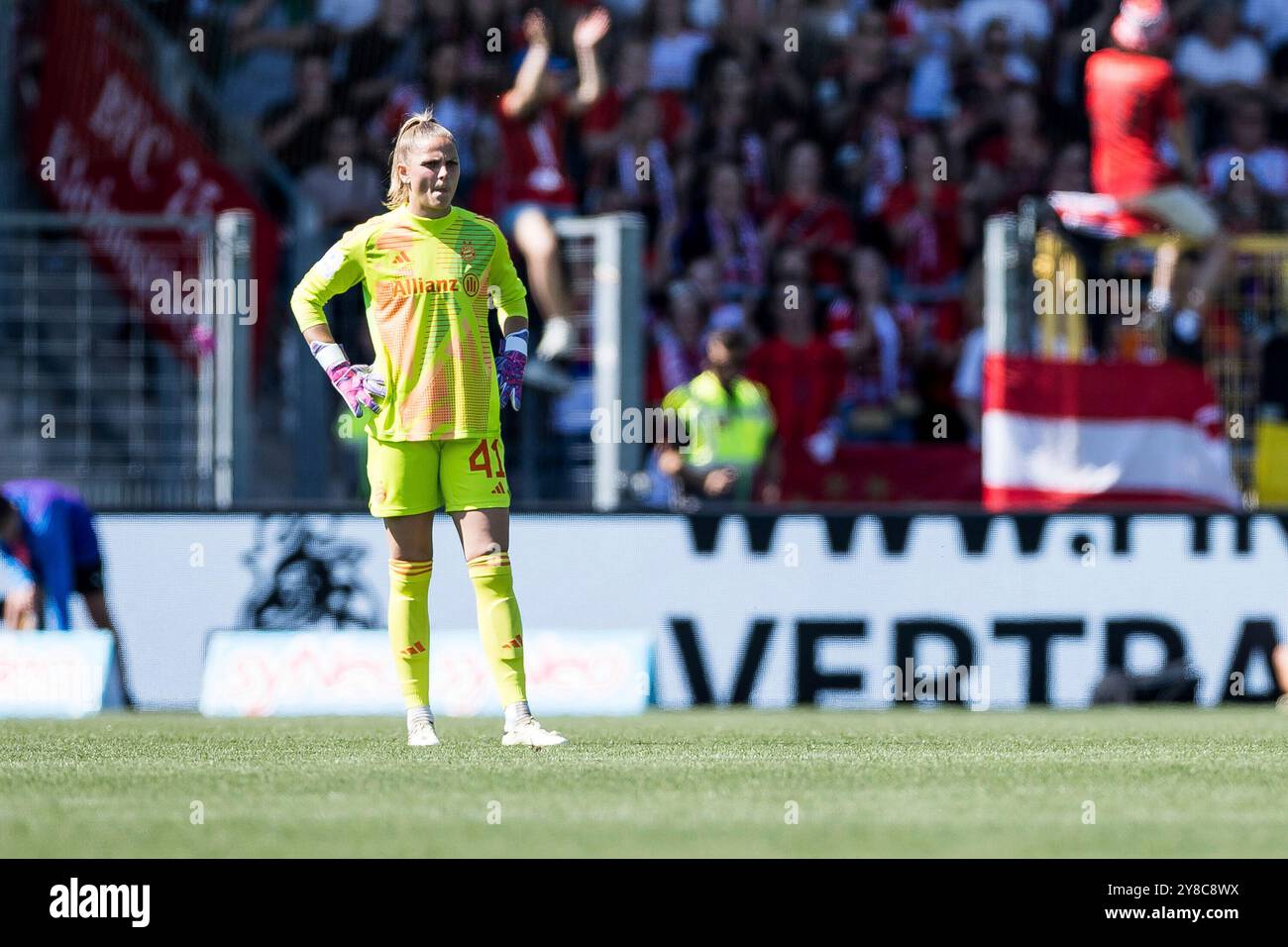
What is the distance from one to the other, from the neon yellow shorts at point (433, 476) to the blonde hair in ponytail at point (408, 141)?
A: 87 cm

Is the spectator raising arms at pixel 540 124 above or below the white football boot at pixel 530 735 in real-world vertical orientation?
above

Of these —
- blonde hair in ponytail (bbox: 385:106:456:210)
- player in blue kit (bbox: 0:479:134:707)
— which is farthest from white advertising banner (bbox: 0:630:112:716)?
blonde hair in ponytail (bbox: 385:106:456:210)

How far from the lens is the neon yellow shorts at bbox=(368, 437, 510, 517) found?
8.03 metres

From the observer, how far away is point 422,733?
8219 mm

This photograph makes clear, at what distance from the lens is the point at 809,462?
45.4 feet

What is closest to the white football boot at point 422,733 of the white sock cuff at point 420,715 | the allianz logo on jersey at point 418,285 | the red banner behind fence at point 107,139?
the white sock cuff at point 420,715

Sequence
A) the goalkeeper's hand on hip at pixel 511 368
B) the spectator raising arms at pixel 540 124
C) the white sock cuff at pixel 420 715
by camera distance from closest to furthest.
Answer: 1. the goalkeeper's hand on hip at pixel 511 368
2. the white sock cuff at pixel 420 715
3. the spectator raising arms at pixel 540 124

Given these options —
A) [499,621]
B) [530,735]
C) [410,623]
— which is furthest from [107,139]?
[530,735]

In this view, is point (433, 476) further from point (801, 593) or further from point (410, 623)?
point (801, 593)

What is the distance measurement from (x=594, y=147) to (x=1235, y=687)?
5805mm

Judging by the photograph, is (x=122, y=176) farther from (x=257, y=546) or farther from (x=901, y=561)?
(x=901, y=561)

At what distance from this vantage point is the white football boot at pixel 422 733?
26.9 feet

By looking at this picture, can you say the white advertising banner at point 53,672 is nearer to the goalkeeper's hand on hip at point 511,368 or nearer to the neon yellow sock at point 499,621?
the neon yellow sock at point 499,621

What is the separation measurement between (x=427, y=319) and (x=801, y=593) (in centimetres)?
453
